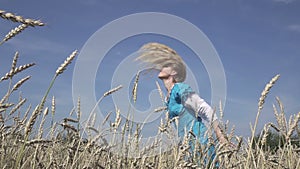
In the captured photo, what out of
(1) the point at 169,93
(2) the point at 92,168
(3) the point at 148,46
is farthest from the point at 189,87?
(2) the point at 92,168

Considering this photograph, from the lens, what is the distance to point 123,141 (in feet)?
8.38

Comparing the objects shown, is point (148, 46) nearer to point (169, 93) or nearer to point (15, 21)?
point (169, 93)

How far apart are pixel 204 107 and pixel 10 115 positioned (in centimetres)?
262

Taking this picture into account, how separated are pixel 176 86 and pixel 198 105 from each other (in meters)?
0.57

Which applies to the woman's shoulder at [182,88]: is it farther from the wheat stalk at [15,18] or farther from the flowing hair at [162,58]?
the wheat stalk at [15,18]

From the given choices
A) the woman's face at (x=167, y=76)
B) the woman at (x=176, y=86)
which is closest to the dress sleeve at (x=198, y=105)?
the woman at (x=176, y=86)

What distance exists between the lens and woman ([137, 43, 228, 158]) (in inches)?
200

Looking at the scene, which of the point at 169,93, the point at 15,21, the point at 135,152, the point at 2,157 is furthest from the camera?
the point at 169,93

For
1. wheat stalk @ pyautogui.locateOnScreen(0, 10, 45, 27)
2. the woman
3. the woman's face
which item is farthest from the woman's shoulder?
wheat stalk @ pyautogui.locateOnScreen(0, 10, 45, 27)

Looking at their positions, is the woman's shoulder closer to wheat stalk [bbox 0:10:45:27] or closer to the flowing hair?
the flowing hair

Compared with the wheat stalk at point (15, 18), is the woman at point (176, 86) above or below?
above

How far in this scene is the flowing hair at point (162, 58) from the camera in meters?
5.46

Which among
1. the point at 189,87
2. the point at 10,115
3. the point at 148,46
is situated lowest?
the point at 10,115

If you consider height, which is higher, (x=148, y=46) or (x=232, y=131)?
(x=148, y=46)
